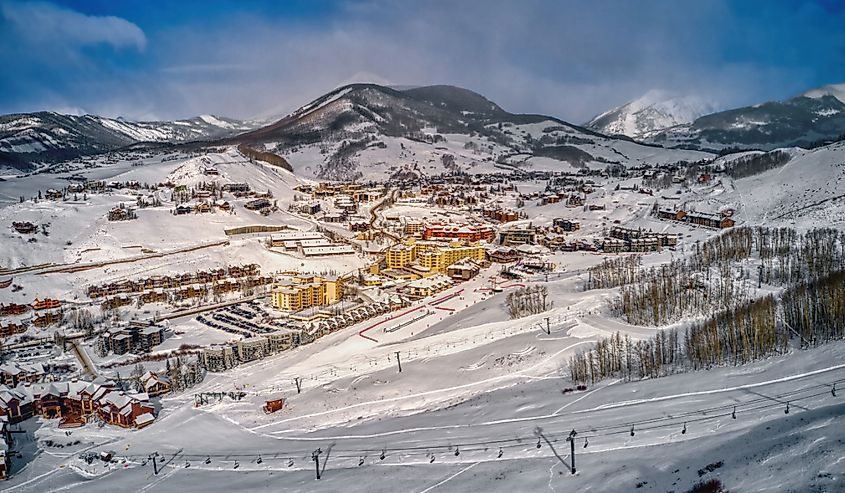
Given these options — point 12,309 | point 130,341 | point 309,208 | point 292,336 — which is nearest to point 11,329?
point 12,309

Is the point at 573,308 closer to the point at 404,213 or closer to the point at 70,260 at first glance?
the point at 70,260

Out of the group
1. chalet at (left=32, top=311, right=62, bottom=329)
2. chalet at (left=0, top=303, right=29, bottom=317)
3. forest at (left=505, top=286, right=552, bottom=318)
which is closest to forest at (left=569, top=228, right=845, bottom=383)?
forest at (left=505, top=286, right=552, bottom=318)

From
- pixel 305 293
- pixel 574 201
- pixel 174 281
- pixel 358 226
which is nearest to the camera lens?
pixel 305 293

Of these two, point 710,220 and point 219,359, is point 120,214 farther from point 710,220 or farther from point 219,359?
point 710,220

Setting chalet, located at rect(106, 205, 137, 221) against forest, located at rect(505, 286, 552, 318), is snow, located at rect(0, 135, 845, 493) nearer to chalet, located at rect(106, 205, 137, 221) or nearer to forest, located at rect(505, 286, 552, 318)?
forest, located at rect(505, 286, 552, 318)

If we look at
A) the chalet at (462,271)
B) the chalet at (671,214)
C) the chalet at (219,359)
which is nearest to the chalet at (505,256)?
the chalet at (462,271)

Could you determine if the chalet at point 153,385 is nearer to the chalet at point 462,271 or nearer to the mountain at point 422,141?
the chalet at point 462,271

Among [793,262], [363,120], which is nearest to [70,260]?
[793,262]
